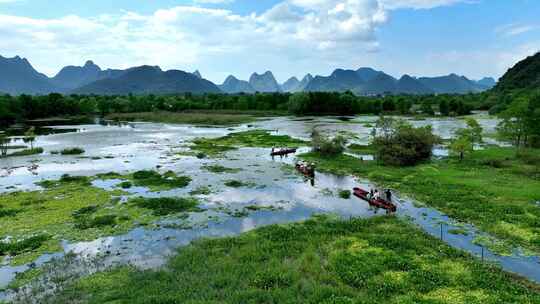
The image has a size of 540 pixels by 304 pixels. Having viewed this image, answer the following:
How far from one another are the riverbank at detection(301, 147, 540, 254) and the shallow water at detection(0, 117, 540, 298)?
203 centimetres

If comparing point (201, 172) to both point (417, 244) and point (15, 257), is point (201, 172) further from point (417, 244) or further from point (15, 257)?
point (417, 244)

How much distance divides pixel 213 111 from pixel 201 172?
130 m

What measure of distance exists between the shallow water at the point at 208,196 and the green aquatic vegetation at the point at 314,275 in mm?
2399

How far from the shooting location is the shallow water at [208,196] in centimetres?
2528

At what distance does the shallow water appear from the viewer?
82.9ft

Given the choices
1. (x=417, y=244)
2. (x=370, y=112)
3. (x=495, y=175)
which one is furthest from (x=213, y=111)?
(x=417, y=244)

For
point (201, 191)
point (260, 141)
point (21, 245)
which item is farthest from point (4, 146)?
point (21, 245)

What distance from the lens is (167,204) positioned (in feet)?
117

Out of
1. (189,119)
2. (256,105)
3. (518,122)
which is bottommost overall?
(518,122)

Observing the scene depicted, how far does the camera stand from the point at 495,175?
43938mm

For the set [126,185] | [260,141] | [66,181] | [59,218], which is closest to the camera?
[59,218]

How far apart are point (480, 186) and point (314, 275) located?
27999 millimetres

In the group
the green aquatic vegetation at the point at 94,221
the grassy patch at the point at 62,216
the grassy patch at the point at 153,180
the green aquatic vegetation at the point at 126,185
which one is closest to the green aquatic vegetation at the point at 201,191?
the grassy patch at the point at 153,180

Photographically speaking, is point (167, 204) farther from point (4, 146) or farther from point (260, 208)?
point (4, 146)
